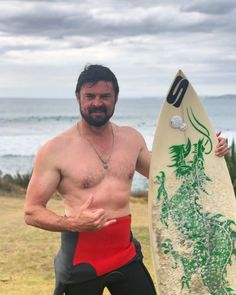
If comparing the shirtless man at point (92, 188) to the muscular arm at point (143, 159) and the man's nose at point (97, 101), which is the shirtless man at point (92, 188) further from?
the muscular arm at point (143, 159)

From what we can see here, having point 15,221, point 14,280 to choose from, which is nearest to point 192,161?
point 14,280

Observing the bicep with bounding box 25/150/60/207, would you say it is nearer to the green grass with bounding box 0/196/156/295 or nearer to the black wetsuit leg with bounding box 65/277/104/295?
the black wetsuit leg with bounding box 65/277/104/295

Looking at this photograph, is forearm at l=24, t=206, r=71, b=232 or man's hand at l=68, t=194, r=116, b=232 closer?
man's hand at l=68, t=194, r=116, b=232

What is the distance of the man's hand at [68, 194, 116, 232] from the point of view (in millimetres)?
2408

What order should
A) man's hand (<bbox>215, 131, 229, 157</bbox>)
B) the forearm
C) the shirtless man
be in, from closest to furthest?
the forearm
the shirtless man
man's hand (<bbox>215, 131, 229, 157</bbox>)

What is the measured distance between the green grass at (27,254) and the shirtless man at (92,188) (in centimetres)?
209

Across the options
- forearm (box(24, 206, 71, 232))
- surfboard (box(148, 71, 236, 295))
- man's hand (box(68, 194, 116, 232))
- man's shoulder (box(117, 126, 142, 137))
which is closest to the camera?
man's hand (box(68, 194, 116, 232))

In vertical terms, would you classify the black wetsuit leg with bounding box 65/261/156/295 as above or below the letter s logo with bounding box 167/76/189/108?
below

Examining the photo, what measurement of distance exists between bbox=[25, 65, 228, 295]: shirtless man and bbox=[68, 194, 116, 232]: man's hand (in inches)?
4.4

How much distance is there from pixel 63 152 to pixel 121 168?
310 mm

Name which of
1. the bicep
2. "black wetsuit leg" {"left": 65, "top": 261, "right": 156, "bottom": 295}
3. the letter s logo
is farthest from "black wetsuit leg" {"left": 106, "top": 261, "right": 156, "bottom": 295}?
the letter s logo

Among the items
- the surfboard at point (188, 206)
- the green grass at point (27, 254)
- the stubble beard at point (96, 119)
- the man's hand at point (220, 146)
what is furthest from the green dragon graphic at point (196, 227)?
the green grass at point (27, 254)

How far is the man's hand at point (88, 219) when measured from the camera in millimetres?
2408

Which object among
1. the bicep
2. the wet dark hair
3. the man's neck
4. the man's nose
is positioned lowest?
the bicep
